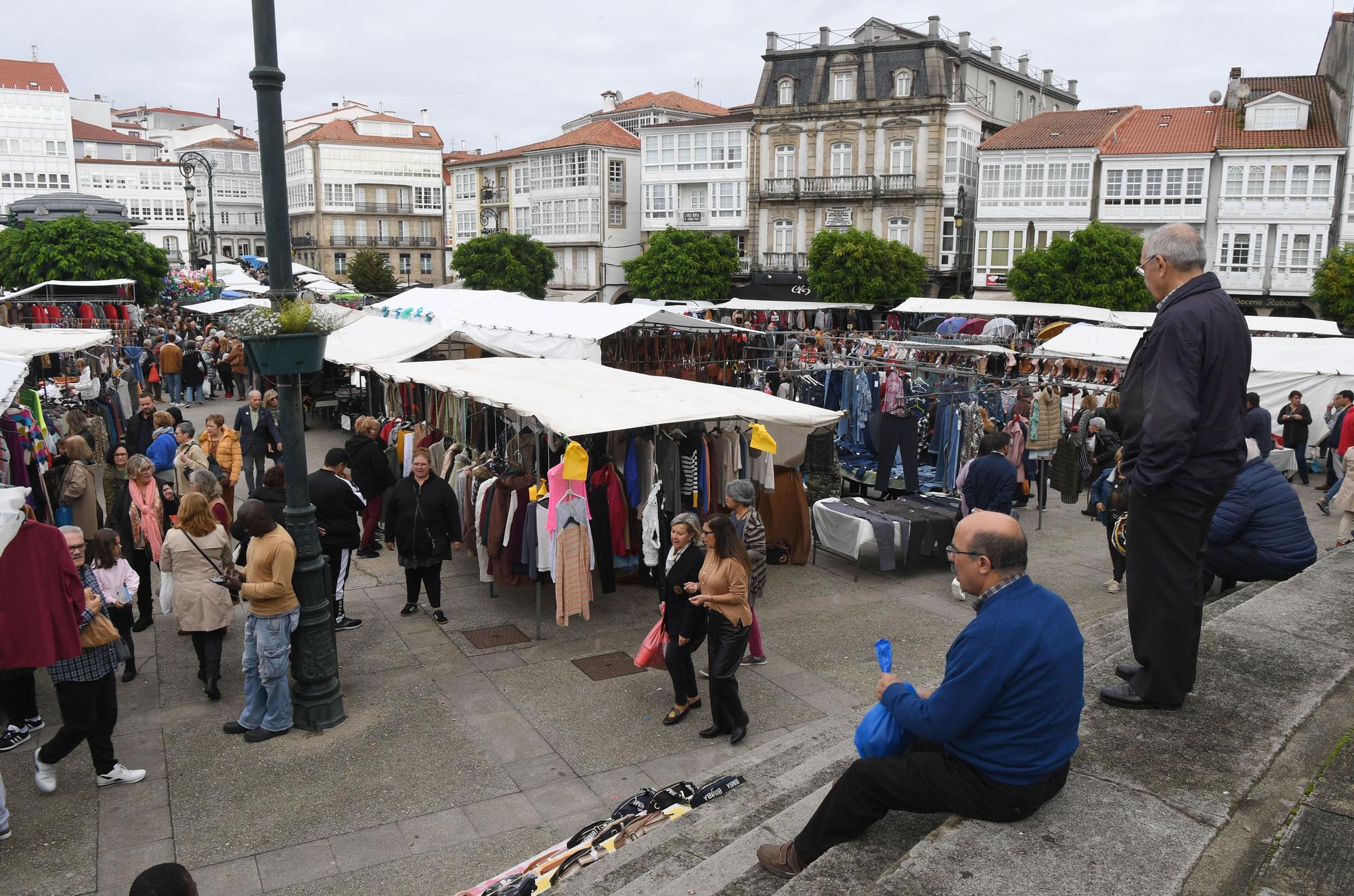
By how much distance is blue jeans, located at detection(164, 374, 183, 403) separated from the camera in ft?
74.9

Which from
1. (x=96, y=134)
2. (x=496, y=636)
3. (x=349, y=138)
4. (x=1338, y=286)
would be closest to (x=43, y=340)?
(x=496, y=636)

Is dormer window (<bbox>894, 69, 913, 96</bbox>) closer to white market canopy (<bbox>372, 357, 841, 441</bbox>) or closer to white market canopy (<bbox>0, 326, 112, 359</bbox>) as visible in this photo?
white market canopy (<bbox>372, 357, 841, 441</bbox>)

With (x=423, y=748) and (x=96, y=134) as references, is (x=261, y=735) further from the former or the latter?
→ (x=96, y=134)

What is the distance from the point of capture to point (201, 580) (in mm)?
7336

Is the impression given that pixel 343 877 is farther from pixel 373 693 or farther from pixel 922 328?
pixel 922 328

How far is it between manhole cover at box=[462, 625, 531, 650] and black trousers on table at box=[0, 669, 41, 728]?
3167 millimetres

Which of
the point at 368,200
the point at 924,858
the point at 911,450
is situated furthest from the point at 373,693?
the point at 368,200

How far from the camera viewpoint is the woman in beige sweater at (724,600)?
6.45 metres

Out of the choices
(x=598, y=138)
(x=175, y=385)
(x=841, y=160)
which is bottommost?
(x=175, y=385)

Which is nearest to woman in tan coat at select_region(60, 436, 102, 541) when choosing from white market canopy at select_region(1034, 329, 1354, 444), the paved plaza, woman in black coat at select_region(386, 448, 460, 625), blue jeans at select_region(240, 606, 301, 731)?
the paved plaza

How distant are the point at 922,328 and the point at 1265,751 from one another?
3124cm

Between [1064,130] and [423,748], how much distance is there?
44.7 metres

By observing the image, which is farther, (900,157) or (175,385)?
(900,157)

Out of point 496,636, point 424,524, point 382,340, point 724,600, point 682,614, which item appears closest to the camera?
point 724,600
